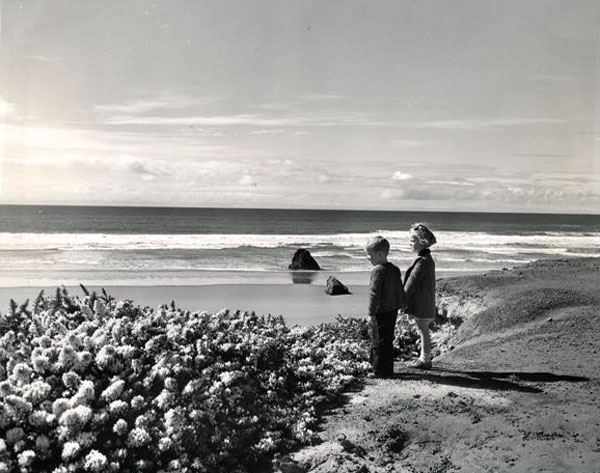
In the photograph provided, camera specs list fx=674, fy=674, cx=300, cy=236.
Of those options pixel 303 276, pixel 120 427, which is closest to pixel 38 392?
pixel 120 427

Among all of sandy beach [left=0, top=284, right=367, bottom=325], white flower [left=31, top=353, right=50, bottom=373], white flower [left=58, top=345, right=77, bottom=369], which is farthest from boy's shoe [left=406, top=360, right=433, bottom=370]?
sandy beach [left=0, top=284, right=367, bottom=325]

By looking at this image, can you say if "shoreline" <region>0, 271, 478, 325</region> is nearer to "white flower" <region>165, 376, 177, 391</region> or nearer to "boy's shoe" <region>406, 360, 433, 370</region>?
"boy's shoe" <region>406, 360, 433, 370</region>

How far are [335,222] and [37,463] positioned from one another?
79.1 m

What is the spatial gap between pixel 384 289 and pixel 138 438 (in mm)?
3363

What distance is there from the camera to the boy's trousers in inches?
283

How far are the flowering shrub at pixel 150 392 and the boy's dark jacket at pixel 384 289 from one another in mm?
734

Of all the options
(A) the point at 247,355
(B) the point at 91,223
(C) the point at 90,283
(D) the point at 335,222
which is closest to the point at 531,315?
(A) the point at 247,355

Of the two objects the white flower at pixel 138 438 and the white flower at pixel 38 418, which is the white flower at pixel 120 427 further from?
the white flower at pixel 38 418

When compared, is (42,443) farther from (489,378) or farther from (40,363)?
(489,378)

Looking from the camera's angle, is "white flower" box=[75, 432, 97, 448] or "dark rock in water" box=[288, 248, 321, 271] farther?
"dark rock in water" box=[288, 248, 321, 271]

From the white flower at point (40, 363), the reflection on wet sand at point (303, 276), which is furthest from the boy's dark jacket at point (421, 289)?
the reflection on wet sand at point (303, 276)

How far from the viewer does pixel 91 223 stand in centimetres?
6794

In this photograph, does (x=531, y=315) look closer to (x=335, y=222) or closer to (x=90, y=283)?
(x=90, y=283)

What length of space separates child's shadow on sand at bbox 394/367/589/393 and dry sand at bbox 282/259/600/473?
1 centimetres
